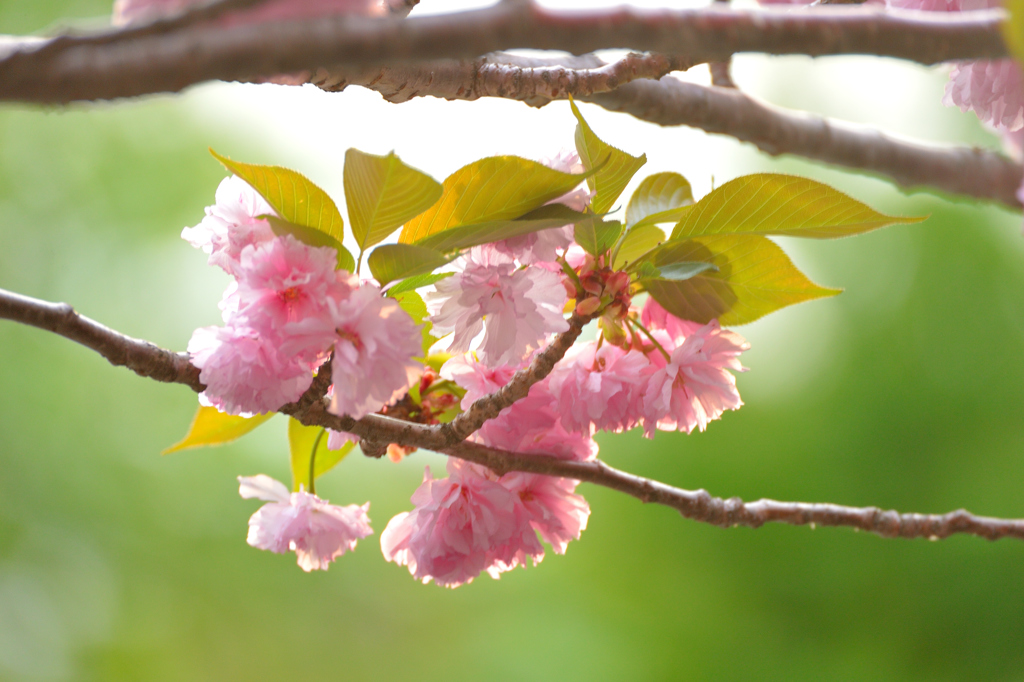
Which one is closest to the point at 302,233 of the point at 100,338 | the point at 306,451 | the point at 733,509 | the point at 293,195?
the point at 293,195

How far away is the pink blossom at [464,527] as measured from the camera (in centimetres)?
42

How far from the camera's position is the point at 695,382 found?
0.43 meters

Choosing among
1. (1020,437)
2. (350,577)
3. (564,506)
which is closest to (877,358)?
(1020,437)

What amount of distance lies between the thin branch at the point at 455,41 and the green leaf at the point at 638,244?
256mm

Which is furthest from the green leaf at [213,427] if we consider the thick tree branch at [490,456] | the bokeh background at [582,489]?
the bokeh background at [582,489]

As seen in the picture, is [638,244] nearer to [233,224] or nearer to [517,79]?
[517,79]

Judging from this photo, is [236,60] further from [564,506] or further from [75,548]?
[75,548]

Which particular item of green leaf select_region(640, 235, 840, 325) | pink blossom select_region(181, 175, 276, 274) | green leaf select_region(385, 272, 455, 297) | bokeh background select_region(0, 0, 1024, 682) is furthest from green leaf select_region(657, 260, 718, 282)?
bokeh background select_region(0, 0, 1024, 682)

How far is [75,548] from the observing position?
2793mm

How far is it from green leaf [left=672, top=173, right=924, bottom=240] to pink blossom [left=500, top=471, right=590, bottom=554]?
198mm

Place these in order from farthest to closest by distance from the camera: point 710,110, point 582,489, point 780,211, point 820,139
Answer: point 582,489 → point 820,139 → point 710,110 → point 780,211

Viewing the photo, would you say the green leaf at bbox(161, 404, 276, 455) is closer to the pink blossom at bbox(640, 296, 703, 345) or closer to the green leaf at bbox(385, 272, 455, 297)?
the green leaf at bbox(385, 272, 455, 297)

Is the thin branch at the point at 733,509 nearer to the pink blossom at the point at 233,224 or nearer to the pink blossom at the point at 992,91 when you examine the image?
the pink blossom at the point at 233,224

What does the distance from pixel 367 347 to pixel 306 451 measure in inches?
9.6
